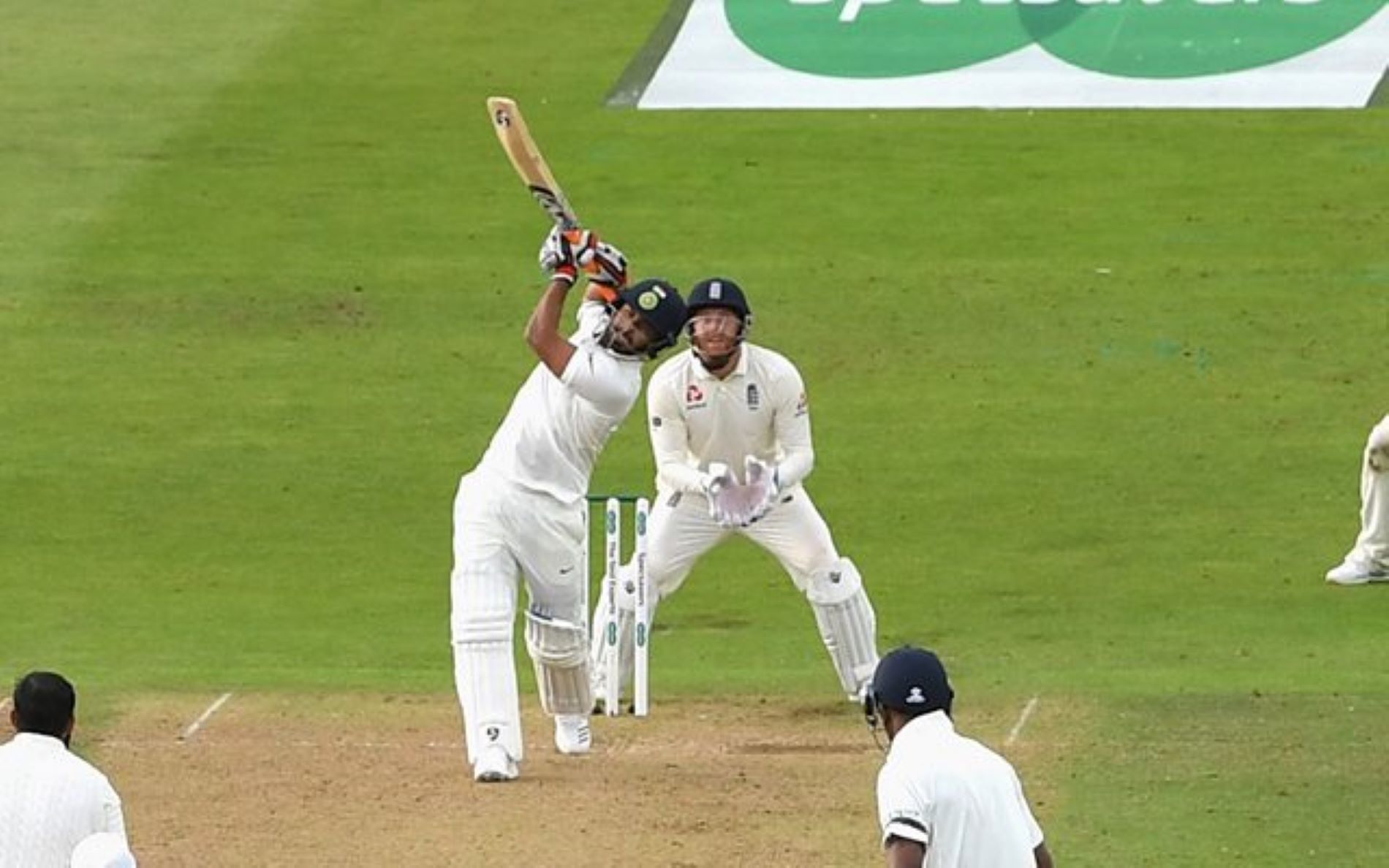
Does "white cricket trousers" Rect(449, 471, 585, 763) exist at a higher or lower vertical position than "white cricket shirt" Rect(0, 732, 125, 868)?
lower

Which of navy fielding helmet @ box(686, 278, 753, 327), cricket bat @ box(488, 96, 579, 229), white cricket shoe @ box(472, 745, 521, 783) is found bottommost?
white cricket shoe @ box(472, 745, 521, 783)

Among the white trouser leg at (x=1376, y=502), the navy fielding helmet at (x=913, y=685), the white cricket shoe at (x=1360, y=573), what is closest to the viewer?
the navy fielding helmet at (x=913, y=685)

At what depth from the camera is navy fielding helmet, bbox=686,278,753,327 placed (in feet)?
45.4

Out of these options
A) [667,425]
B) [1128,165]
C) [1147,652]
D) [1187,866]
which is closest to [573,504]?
[667,425]

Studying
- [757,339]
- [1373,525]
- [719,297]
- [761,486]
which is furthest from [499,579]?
[757,339]

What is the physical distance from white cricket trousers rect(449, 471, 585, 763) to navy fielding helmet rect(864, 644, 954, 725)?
14.8ft

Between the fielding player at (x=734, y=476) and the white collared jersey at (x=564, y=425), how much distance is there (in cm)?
115

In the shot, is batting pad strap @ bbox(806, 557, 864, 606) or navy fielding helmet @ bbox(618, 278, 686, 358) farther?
batting pad strap @ bbox(806, 557, 864, 606)

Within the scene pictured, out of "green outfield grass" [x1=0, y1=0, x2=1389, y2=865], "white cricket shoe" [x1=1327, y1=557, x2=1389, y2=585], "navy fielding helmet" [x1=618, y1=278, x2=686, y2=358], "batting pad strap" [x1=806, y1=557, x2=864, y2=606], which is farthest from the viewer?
"white cricket shoe" [x1=1327, y1=557, x2=1389, y2=585]

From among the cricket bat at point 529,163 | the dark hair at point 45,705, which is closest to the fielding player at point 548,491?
the cricket bat at point 529,163

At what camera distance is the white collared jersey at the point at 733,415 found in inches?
559

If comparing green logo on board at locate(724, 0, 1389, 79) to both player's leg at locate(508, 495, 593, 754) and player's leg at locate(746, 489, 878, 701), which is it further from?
player's leg at locate(508, 495, 593, 754)

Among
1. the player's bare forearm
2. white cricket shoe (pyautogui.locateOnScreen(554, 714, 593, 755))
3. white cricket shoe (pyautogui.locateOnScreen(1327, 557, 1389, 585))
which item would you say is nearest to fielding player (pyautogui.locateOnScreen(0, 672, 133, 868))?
the player's bare forearm

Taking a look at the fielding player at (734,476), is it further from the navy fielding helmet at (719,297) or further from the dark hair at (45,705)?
the dark hair at (45,705)
